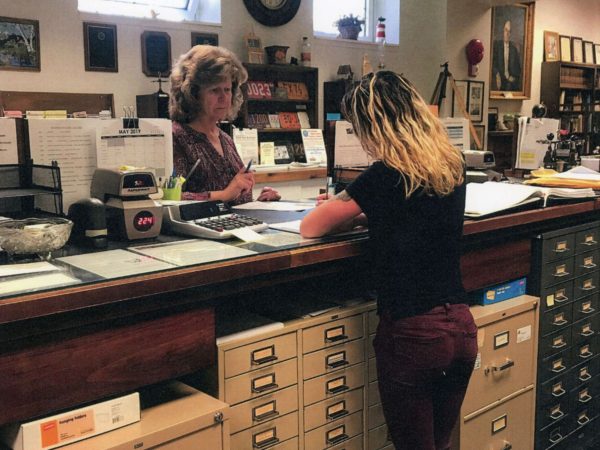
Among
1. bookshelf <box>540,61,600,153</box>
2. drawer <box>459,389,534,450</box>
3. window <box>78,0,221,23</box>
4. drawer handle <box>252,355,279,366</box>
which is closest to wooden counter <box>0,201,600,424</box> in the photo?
drawer handle <box>252,355,279,366</box>

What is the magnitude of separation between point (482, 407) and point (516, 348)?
254 mm

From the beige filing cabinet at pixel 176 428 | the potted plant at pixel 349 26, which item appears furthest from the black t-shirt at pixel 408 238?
the potted plant at pixel 349 26

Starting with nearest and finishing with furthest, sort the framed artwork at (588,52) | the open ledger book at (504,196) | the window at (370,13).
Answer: the open ledger book at (504,196)
the window at (370,13)
the framed artwork at (588,52)

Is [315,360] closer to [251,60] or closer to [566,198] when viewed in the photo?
[566,198]

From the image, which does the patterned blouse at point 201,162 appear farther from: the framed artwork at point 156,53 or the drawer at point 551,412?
the framed artwork at point 156,53

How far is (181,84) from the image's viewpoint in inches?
110

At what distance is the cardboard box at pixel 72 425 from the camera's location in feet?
4.24

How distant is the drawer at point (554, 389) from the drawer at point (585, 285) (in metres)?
0.33

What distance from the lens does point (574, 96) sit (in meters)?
9.63

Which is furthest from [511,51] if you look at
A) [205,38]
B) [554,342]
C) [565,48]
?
[554,342]

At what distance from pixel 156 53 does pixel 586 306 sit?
162 inches

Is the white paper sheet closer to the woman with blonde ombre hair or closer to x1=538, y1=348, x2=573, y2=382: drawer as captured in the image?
the woman with blonde ombre hair

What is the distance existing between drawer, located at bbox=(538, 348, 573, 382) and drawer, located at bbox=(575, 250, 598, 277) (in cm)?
32

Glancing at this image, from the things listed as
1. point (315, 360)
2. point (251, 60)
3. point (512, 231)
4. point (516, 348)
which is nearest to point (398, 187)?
point (315, 360)
